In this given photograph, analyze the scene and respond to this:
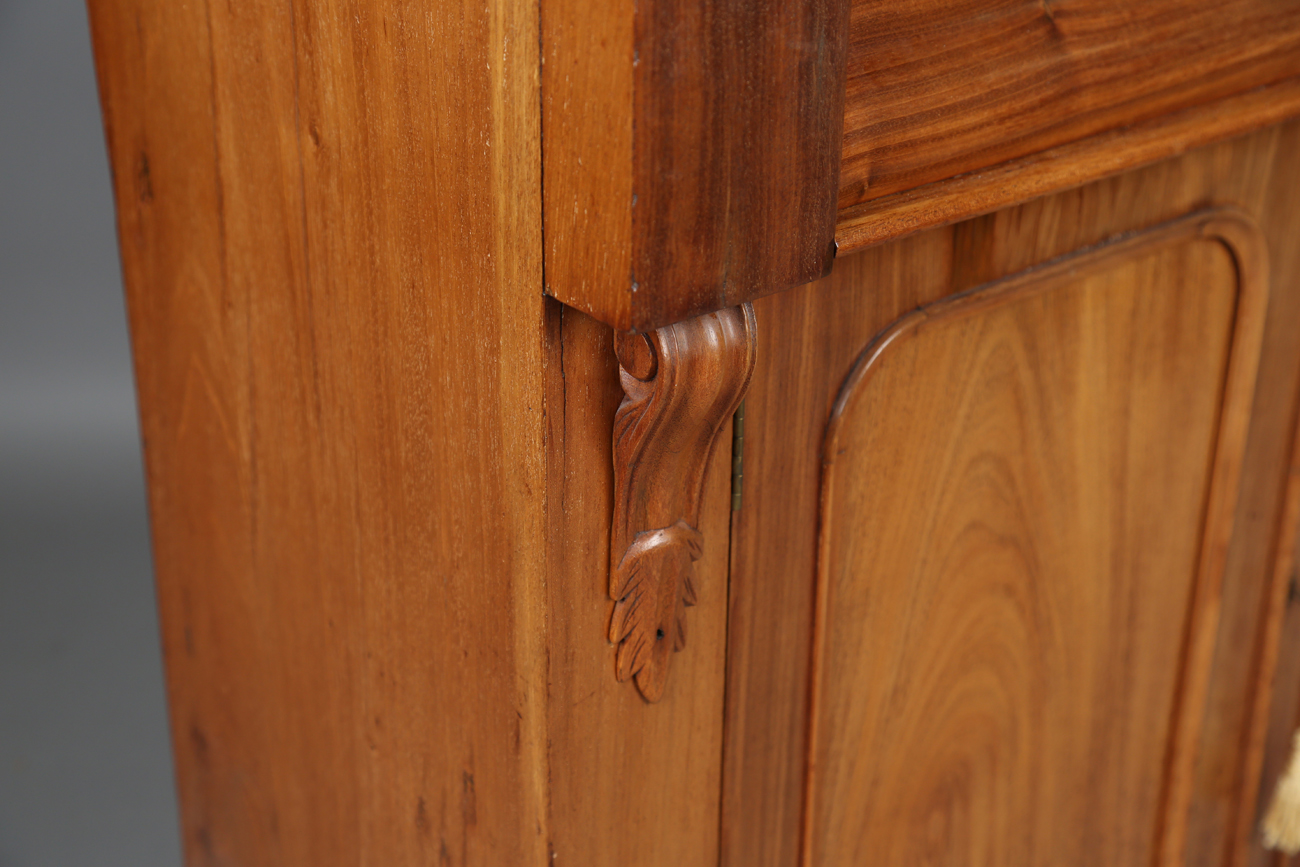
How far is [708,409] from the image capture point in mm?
556

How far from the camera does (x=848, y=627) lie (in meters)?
0.73

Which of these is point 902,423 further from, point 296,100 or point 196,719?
point 196,719

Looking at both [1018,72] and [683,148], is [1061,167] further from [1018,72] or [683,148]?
[683,148]

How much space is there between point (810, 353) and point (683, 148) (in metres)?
0.18

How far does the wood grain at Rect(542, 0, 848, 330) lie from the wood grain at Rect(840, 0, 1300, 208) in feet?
0.18

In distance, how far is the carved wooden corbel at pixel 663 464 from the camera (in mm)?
534

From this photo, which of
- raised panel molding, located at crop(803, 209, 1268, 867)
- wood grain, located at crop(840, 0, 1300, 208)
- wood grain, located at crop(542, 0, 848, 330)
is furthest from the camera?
raised panel molding, located at crop(803, 209, 1268, 867)

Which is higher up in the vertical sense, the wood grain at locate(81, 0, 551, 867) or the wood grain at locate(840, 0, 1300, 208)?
the wood grain at locate(840, 0, 1300, 208)

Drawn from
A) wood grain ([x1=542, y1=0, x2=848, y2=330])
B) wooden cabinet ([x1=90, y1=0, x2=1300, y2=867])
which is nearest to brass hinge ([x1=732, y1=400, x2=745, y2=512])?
wooden cabinet ([x1=90, y1=0, x2=1300, y2=867])

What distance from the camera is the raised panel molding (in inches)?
28.1

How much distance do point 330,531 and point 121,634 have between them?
1.05 metres

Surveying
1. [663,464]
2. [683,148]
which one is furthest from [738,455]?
[683,148]

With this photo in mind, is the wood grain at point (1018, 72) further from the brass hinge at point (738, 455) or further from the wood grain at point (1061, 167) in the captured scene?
the brass hinge at point (738, 455)

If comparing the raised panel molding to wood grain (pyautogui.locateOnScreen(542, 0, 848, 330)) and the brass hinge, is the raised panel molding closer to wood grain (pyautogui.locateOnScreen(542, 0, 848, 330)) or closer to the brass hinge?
the brass hinge
